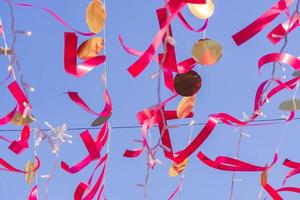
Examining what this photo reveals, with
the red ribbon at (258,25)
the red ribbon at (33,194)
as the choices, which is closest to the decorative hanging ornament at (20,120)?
the red ribbon at (33,194)

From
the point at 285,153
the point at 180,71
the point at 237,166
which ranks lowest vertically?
the point at 285,153

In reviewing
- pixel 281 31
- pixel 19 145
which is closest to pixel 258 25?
pixel 281 31

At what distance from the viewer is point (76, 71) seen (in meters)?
0.61

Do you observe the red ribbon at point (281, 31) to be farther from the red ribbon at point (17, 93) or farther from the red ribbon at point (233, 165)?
the red ribbon at point (17, 93)

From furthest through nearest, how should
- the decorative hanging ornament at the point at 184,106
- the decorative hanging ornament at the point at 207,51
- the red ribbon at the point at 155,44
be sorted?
the decorative hanging ornament at the point at 184,106, the decorative hanging ornament at the point at 207,51, the red ribbon at the point at 155,44

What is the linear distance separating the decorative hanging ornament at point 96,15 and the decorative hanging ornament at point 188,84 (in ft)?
0.44

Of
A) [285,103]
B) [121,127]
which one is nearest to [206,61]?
[285,103]

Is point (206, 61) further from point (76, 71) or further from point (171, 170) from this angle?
point (171, 170)

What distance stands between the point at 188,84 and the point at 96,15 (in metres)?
0.16

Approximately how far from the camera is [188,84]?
0.62 meters

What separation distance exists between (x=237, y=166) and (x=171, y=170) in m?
0.19

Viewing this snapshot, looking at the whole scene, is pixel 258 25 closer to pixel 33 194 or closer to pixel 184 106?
pixel 184 106

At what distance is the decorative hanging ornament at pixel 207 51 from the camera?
1.94ft

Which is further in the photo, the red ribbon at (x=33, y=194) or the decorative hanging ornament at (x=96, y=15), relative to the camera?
the red ribbon at (x=33, y=194)
